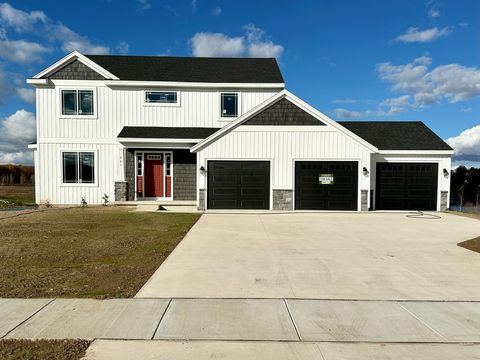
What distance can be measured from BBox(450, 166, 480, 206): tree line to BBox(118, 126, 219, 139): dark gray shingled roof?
1847 centimetres

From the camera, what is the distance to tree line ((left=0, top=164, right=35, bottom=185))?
43.2 metres

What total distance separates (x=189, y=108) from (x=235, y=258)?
490 inches

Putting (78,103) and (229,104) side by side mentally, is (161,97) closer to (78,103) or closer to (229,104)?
(229,104)

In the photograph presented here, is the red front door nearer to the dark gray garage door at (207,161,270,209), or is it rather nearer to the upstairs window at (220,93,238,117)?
the dark gray garage door at (207,161,270,209)

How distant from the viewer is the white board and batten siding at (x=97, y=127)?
16922mm

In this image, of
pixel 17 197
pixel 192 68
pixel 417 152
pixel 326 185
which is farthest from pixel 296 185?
pixel 17 197

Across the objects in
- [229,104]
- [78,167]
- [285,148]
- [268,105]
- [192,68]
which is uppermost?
[192,68]

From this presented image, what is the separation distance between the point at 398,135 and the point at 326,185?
18.1 feet

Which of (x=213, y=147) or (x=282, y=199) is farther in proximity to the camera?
(x=282, y=199)

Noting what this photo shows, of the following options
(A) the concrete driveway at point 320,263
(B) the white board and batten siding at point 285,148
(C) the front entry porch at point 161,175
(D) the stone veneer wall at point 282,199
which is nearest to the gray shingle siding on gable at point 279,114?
(B) the white board and batten siding at point 285,148

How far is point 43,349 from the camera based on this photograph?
3346 mm

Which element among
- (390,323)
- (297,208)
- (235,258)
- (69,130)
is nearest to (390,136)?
(297,208)

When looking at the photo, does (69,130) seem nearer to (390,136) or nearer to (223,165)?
(223,165)

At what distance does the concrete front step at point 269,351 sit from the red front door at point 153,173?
47.3 feet
